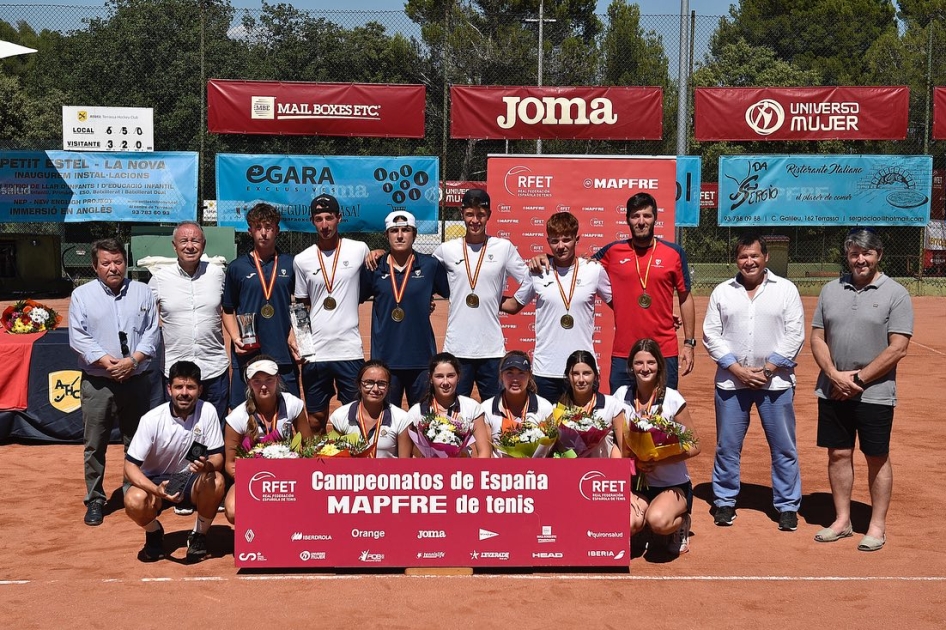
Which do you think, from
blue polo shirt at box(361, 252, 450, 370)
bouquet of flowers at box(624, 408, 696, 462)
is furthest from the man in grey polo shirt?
blue polo shirt at box(361, 252, 450, 370)

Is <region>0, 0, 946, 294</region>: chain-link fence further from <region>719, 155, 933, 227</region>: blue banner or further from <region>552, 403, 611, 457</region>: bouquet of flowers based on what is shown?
<region>552, 403, 611, 457</region>: bouquet of flowers

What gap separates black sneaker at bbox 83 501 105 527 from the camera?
23.1ft

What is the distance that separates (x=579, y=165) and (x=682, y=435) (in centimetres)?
508

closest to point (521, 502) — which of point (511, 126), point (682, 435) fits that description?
point (682, 435)

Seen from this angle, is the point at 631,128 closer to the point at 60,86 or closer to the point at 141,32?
the point at 141,32

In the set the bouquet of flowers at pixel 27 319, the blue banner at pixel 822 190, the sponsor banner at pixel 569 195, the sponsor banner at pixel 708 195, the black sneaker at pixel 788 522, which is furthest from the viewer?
the sponsor banner at pixel 708 195

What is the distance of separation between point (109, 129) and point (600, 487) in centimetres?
1636

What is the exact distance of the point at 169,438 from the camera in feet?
20.8

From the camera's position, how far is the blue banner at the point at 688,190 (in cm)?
1944

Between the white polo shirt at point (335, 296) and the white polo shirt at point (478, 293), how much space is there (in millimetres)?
628

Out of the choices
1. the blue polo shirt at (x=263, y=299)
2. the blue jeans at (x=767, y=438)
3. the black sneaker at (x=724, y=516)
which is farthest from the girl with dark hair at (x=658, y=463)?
the blue polo shirt at (x=263, y=299)

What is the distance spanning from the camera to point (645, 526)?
6.42 meters

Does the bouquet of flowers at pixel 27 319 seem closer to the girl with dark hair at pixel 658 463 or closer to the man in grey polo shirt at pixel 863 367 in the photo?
the girl with dark hair at pixel 658 463

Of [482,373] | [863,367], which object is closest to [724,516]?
[863,367]
